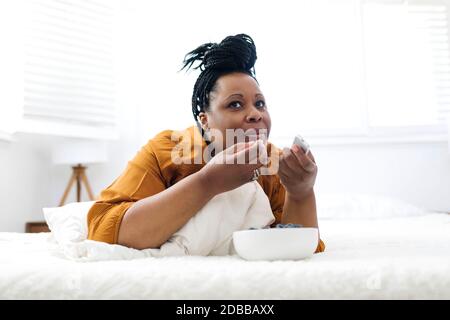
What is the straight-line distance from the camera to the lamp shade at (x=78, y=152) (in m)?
2.77

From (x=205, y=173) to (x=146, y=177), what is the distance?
196 mm

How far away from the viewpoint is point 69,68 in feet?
9.66

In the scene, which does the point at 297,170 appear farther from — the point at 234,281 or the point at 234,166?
the point at 234,281

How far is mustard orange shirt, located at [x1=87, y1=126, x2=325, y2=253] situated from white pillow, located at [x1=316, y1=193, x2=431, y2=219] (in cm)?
134

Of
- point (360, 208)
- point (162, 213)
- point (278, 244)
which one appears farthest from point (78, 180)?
point (278, 244)

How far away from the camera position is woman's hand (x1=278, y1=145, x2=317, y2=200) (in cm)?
99

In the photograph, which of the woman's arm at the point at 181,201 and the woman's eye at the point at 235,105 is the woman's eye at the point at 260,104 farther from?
the woman's arm at the point at 181,201

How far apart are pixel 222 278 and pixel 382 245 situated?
59 cm

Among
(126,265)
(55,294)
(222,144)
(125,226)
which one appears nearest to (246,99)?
(222,144)

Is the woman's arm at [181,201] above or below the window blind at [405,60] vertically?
below

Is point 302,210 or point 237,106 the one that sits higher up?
point 237,106

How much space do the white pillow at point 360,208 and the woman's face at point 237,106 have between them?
1405 mm

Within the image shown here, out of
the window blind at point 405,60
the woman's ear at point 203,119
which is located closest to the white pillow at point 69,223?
the woman's ear at point 203,119

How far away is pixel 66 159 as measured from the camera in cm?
280
